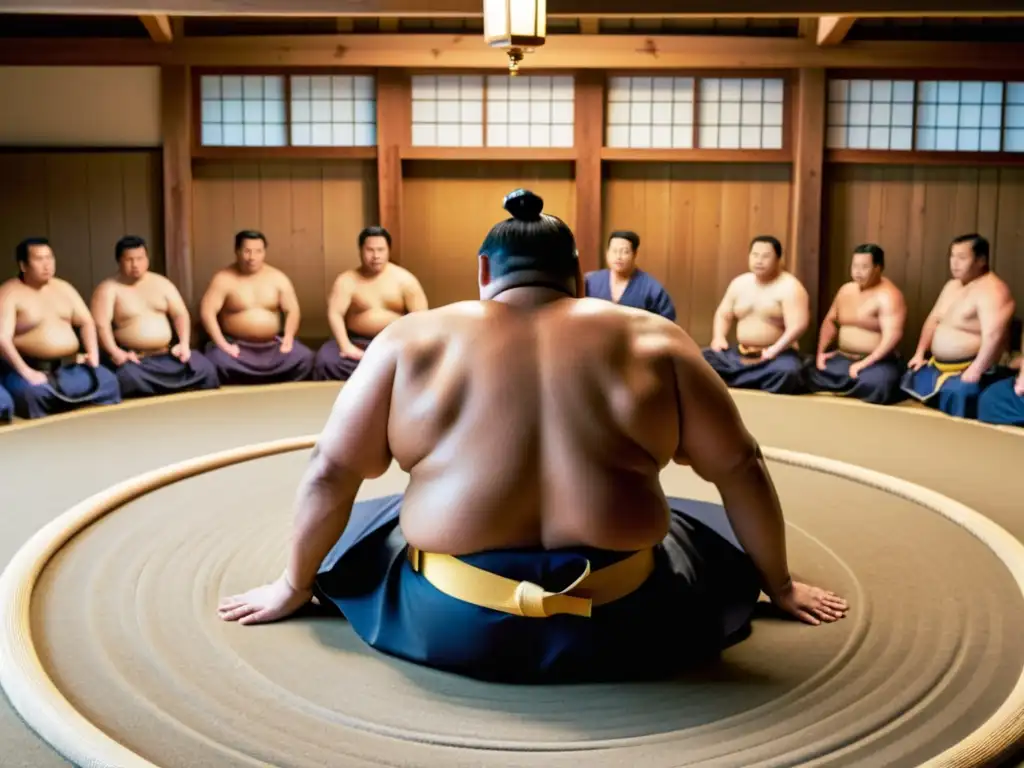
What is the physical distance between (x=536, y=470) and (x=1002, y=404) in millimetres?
3272

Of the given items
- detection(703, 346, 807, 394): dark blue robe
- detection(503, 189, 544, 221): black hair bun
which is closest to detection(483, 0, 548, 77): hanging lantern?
detection(503, 189, 544, 221): black hair bun

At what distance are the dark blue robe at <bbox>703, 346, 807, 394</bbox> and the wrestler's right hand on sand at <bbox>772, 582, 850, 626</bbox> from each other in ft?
10.0

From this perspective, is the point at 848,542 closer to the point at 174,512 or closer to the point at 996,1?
the point at 174,512

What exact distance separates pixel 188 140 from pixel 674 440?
4.81 meters

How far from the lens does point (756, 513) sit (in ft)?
6.64

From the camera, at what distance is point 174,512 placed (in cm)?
298

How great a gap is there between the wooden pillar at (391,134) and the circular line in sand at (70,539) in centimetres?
242

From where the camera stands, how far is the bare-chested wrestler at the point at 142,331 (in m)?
5.09

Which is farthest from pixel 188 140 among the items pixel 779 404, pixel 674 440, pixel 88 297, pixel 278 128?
pixel 674 440

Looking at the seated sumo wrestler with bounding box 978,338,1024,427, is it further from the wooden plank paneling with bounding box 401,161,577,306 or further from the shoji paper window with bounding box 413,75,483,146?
the shoji paper window with bounding box 413,75,483,146

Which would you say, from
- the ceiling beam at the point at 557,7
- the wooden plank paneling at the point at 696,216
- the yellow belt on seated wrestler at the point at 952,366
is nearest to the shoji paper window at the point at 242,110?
the ceiling beam at the point at 557,7

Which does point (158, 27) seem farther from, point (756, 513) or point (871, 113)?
point (756, 513)

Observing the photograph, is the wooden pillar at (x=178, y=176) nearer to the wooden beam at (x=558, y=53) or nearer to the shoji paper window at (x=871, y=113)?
the wooden beam at (x=558, y=53)

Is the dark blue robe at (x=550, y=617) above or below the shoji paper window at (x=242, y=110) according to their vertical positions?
below
